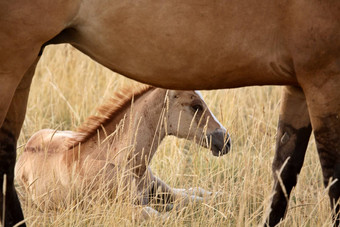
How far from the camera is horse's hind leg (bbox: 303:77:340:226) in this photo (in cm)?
344

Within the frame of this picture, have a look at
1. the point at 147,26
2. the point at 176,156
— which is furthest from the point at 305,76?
the point at 176,156

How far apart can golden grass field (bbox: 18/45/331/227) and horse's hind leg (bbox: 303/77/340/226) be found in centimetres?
46

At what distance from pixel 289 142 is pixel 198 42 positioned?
1.19 meters

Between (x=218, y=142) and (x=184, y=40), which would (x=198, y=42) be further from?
(x=218, y=142)

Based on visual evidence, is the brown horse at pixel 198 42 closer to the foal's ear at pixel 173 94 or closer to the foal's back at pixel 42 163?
the foal's back at pixel 42 163

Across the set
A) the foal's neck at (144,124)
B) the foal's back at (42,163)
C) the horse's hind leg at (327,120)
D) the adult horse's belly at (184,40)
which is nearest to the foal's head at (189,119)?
the foal's neck at (144,124)

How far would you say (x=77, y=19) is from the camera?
3.26m

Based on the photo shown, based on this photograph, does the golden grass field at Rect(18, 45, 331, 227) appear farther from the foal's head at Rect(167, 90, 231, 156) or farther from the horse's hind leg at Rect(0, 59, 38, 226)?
the horse's hind leg at Rect(0, 59, 38, 226)

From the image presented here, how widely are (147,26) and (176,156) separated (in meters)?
2.25

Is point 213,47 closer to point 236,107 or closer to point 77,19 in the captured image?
point 77,19

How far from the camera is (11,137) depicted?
372cm

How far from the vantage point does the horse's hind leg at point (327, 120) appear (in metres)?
3.44

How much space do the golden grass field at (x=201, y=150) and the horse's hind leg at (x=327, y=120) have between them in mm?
465

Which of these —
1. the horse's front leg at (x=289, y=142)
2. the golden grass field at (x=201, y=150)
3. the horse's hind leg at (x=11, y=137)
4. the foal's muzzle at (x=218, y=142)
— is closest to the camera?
the horse's hind leg at (x=11, y=137)
